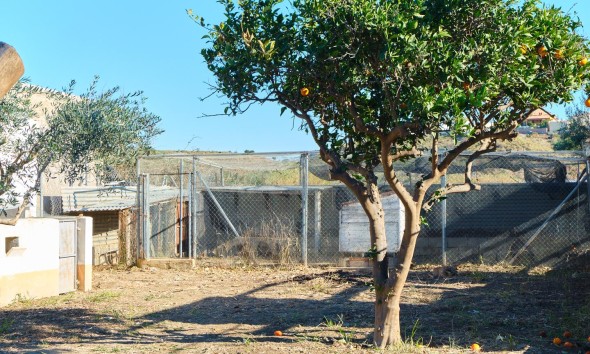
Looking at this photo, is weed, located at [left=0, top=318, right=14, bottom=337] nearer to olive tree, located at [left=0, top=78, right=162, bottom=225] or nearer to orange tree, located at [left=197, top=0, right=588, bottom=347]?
olive tree, located at [left=0, top=78, right=162, bottom=225]

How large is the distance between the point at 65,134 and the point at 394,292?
483 cm

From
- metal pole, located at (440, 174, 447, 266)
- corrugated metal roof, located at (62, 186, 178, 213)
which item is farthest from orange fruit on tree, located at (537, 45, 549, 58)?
corrugated metal roof, located at (62, 186, 178, 213)

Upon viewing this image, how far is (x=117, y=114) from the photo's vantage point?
965 centimetres

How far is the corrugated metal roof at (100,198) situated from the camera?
1516cm

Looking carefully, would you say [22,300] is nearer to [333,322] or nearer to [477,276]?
[333,322]

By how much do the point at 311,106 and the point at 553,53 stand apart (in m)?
2.53

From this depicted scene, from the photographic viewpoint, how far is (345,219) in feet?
46.6

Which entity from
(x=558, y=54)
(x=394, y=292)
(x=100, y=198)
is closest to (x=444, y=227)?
(x=394, y=292)

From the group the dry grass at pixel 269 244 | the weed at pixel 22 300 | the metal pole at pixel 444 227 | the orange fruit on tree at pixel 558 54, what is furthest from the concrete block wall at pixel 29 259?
the orange fruit on tree at pixel 558 54

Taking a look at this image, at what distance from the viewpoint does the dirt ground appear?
26.2 ft

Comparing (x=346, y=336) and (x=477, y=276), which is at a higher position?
(x=477, y=276)

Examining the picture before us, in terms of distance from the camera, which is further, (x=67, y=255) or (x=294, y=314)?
(x=67, y=255)

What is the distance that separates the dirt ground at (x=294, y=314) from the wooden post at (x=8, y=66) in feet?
18.7

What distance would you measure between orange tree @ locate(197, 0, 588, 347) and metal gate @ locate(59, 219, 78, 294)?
19.4 feet
